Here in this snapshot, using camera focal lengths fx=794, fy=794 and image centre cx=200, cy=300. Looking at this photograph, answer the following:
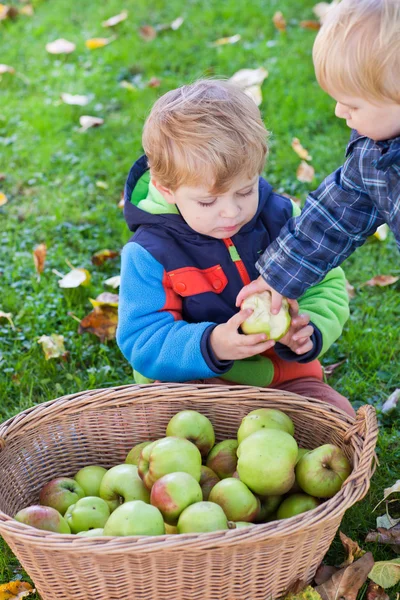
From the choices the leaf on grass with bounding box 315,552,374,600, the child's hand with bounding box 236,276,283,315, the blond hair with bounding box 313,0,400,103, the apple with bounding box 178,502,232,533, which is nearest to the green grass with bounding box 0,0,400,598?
the leaf on grass with bounding box 315,552,374,600

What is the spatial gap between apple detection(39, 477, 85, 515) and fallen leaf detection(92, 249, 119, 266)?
1.38 m

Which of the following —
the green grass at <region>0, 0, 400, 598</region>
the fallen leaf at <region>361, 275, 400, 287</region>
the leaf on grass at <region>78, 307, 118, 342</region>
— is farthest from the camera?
the fallen leaf at <region>361, 275, 400, 287</region>

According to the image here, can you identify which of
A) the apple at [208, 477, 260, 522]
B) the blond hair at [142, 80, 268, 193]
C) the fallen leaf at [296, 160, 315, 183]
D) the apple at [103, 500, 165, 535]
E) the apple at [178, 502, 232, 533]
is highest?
the blond hair at [142, 80, 268, 193]

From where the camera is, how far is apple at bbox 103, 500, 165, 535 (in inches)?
74.0

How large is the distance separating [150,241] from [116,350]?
640mm

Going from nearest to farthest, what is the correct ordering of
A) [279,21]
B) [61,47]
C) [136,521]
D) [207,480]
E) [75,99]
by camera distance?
1. [136,521]
2. [207,480]
3. [75,99]
4. [279,21]
5. [61,47]

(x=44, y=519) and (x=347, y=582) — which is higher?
(x=44, y=519)

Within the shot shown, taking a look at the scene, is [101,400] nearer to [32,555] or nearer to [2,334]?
[32,555]

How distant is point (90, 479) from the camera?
231 centimetres

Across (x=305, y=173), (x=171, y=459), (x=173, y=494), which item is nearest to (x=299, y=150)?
(x=305, y=173)

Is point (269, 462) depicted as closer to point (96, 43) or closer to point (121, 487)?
point (121, 487)

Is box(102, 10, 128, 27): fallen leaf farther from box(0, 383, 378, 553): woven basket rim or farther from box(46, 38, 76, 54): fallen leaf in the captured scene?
box(0, 383, 378, 553): woven basket rim

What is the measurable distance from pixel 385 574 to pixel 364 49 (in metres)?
1.29

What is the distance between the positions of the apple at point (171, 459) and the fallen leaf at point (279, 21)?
3.65 m
